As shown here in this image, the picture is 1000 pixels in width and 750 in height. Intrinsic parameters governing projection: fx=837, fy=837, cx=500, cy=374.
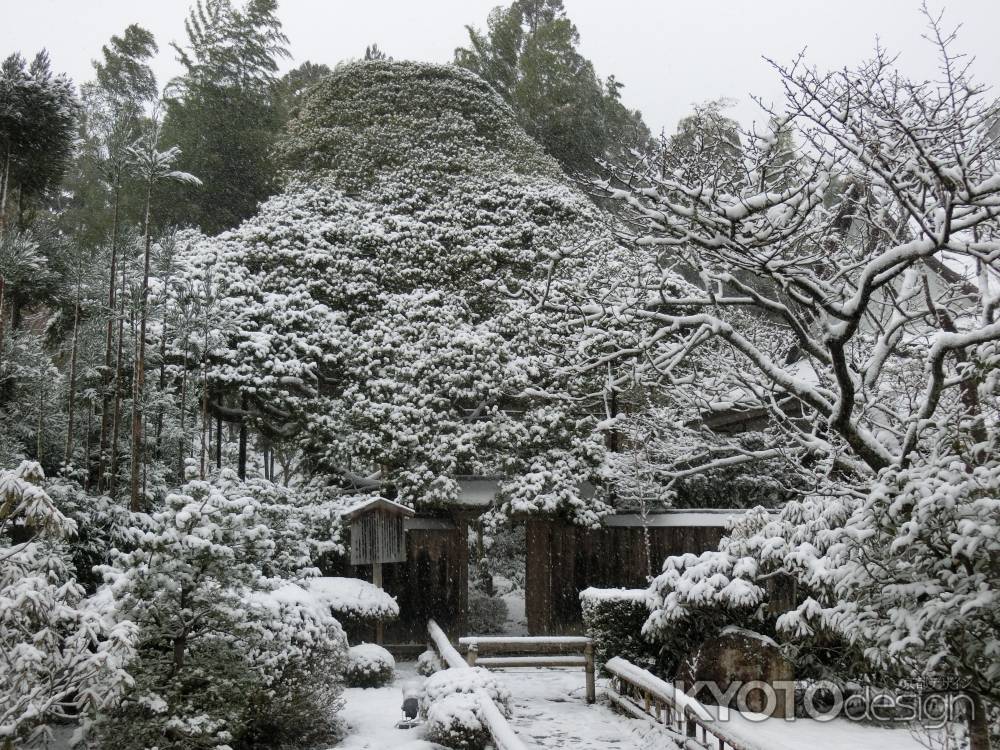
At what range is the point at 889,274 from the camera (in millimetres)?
5551

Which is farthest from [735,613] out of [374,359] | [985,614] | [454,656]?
[374,359]

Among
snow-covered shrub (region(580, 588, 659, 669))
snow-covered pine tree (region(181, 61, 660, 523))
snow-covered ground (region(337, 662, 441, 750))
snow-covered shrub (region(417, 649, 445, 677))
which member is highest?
snow-covered pine tree (region(181, 61, 660, 523))

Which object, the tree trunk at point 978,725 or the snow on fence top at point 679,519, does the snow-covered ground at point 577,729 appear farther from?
the snow on fence top at point 679,519

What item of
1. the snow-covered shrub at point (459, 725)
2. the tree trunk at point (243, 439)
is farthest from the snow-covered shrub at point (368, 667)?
the tree trunk at point (243, 439)

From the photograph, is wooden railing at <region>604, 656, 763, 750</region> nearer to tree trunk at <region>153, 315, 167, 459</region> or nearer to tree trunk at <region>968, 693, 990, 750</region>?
tree trunk at <region>968, 693, 990, 750</region>

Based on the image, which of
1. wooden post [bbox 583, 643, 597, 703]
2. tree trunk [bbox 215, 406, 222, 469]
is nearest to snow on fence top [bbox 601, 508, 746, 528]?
wooden post [bbox 583, 643, 597, 703]

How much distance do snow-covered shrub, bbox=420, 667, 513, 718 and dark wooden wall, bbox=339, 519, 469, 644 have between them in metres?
6.00

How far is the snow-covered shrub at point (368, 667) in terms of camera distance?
39.3 ft

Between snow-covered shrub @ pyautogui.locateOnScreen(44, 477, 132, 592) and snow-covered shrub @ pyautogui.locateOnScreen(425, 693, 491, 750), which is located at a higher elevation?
snow-covered shrub @ pyautogui.locateOnScreen(44, 477, 132, 592)

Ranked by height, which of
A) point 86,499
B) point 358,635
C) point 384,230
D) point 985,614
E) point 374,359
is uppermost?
point 384,230

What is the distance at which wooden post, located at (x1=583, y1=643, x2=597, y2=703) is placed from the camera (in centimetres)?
1045

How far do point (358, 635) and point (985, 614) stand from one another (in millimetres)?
12116

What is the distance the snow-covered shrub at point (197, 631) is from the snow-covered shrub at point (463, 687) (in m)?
1.52

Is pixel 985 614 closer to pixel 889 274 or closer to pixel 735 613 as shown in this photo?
pixel 889 274
